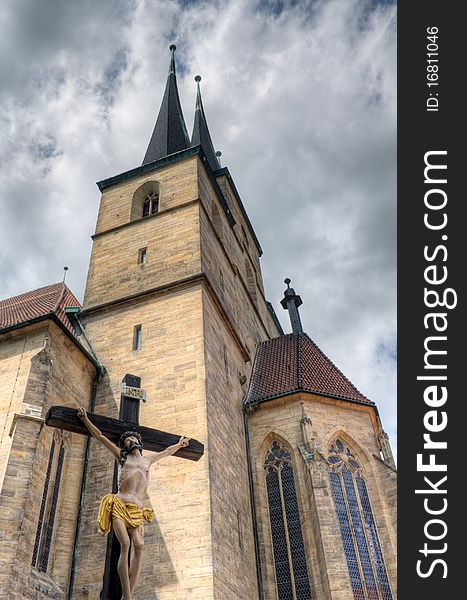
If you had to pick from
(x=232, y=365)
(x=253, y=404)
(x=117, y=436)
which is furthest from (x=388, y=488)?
(x=117, y=436)

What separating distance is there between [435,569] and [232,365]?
8482mm

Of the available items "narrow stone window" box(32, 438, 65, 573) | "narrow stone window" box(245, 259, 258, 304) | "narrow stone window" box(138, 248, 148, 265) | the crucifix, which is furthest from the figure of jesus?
"narrow stone window" box(245, 259, 258, 304)

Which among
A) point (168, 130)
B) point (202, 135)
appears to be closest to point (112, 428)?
point (168, 130)

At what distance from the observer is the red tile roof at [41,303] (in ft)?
45.0

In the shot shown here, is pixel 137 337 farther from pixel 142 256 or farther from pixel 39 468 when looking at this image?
pixel 39 468

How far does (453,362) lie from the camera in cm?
704

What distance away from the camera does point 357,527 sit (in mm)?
11781

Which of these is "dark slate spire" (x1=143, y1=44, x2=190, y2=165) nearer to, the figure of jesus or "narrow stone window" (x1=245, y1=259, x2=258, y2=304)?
"narrow stone window" (x1=245, y1=259, x2=258, y2=304)

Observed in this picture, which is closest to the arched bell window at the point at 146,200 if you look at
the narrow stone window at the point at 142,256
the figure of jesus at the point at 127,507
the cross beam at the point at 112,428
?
the narrow stone window at the point at 142,256

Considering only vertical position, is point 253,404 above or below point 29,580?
above

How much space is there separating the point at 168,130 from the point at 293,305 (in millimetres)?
9872

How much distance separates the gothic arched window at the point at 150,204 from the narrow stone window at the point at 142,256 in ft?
7.46

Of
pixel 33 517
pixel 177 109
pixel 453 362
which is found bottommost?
pixel 33 517

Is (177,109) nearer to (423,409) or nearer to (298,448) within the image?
(298,448)
